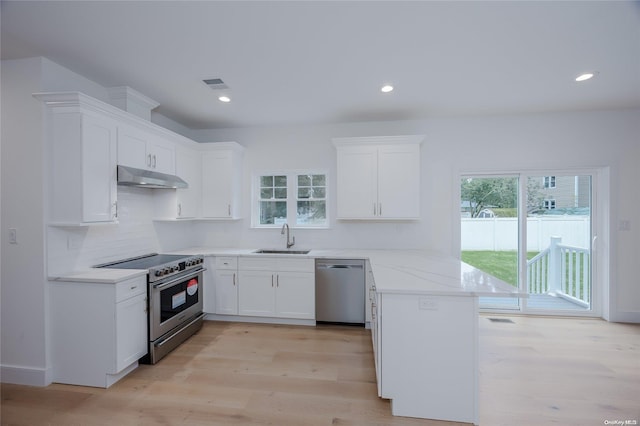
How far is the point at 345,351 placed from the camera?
115 inches

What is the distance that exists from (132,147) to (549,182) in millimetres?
5286

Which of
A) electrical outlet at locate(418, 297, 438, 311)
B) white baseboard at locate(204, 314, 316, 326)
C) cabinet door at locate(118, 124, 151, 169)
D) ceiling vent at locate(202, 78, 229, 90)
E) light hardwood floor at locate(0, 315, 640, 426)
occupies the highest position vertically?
ceiling vent at locate(202, 78, 229, 90)

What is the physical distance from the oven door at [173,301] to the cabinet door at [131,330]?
0.07 meters

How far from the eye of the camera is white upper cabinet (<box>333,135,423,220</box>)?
12.1ft

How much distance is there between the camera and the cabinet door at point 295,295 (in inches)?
140

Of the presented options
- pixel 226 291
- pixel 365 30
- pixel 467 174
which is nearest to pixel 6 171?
pixel 226 291

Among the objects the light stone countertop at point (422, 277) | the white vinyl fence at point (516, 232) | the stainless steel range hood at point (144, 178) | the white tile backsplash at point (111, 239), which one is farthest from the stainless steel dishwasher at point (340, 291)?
the white tile backsplash at point (111, 239)

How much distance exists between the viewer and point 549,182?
3.88m

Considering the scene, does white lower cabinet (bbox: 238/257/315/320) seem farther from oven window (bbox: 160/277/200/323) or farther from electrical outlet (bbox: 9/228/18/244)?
electrical outlet (bbox: 9/228/18/244)

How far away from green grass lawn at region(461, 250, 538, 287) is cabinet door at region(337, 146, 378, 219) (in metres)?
1.63

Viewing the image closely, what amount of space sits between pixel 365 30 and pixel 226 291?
3.32m

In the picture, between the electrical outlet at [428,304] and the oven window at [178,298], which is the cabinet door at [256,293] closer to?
the oven window at [178,298]

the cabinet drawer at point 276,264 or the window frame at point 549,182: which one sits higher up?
the window frame at point 549,182

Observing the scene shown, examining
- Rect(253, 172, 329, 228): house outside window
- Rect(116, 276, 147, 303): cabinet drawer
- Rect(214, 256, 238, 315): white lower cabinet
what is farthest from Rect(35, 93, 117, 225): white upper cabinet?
Rect(253, 172, 329, 228): house outside window
